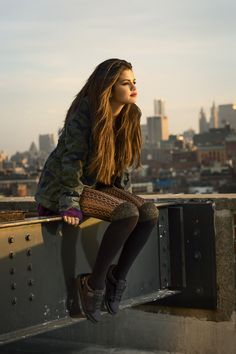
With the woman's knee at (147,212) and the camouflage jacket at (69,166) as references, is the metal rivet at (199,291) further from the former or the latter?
the camouflage jacket at (69,166)

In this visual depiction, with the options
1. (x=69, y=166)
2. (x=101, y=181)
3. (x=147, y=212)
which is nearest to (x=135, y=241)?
(x=147, y=212)

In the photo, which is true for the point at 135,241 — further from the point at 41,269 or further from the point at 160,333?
the point at 160,333

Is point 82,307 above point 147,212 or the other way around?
the other way around

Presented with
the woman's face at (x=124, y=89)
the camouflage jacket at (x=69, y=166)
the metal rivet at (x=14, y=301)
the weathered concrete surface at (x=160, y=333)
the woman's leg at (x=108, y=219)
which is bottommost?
the weathered concrete surface at (x=160, y=333)

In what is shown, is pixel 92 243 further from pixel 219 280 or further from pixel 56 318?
pixel 219 280

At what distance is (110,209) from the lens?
4.06 meters

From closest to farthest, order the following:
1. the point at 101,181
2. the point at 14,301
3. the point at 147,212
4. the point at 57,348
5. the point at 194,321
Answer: the point at 14,301 → the point at 147,212 → the point at 101,181 → the point at 194,321 → the point at 57,348

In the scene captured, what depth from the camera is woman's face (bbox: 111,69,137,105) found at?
4.23 m

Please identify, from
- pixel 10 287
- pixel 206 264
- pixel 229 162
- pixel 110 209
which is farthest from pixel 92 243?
pixel 229 162

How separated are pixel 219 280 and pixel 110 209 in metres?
1.25

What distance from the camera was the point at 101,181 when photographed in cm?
427

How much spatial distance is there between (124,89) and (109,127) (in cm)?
26

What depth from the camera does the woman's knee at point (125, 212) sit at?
398 cm

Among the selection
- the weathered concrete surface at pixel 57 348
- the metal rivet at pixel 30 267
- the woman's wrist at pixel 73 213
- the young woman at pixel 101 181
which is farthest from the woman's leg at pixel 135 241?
the weathered concrete surface at pixel 57 348
